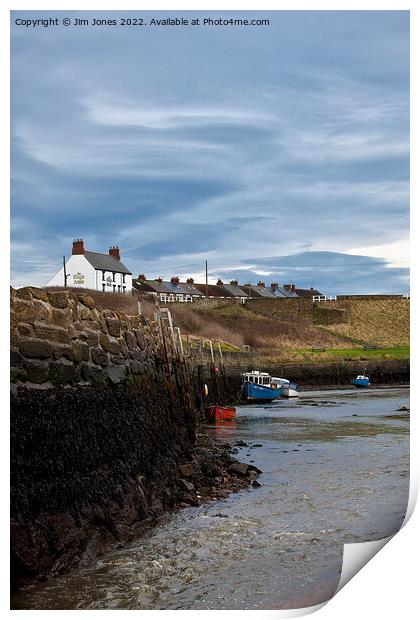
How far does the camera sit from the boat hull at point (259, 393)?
886 inches

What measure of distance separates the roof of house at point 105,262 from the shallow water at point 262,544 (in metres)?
1.90

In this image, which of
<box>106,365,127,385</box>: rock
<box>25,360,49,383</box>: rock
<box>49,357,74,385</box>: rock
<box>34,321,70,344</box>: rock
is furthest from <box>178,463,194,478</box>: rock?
<box>25,360,49,383</box>: rock

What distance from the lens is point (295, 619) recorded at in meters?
3.58

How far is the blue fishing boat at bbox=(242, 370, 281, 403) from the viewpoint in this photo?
73.7 ft

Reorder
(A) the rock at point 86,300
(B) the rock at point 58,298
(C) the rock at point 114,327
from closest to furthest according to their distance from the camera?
(B) the rock at point 58,298, (A) the rock at point 86,300, (C) the rock at point 114,327

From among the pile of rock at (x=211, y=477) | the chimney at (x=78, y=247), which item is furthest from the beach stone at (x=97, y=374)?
the pile of rock at (x=211, y=477)

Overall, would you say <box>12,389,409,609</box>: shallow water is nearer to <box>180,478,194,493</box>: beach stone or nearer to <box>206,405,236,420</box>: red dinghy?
<box>180,478,194,493</box>: beach stone

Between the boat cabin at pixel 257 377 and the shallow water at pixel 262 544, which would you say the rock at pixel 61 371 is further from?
the boat cabin at pixel 257 377

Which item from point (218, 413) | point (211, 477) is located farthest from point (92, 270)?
point (218, 413)

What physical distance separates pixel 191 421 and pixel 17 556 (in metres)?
5.52

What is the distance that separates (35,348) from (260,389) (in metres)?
18.8

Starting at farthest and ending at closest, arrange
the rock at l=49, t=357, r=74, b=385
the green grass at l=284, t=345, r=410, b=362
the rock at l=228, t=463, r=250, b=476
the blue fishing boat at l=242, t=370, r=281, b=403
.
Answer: the blue fishing boat at l=242, t=370, r=281, b=403
the rock at l=228, t=463, r=250, b=476
the green grass at l=284, t=345, r=410, b=362
the rock at l=49, t=357, r=74, b=385

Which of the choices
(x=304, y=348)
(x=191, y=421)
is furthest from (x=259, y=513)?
(x=304, y=348)

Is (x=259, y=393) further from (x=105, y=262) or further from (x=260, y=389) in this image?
(x=105, y=262)
